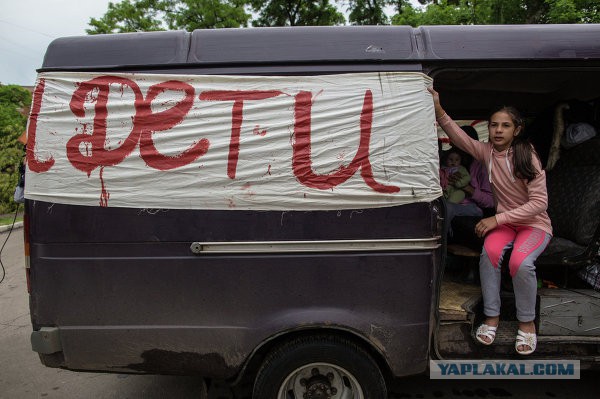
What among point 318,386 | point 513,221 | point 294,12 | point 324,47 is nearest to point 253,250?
point 318,386

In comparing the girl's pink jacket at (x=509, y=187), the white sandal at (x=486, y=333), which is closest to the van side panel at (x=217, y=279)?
the white sandal at (x=486, y=333)

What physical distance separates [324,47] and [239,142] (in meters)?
0.73

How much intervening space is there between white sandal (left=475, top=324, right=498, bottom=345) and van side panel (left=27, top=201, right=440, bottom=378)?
0.48 meters

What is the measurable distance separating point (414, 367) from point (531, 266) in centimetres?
98

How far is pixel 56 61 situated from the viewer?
2174 millimetres

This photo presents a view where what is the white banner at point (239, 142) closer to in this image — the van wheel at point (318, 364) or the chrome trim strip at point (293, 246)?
the chrome trim strip at point (293, 246)

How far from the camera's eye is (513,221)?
7.98 ft

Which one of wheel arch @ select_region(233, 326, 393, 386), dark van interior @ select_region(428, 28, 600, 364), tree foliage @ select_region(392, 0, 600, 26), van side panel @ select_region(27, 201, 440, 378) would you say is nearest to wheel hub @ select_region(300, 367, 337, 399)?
wheel arch @ select_region(233, 326, 393, 386)

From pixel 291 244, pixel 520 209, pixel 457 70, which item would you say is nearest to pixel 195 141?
pixel 291 244

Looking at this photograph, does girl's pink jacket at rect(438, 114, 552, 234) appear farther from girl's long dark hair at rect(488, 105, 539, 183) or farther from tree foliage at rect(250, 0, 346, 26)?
tree foliage at rect(250, 0, 346, 26)

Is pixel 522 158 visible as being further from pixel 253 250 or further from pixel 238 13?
pixel 238 13

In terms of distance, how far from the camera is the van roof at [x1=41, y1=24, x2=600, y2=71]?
213 centimetres

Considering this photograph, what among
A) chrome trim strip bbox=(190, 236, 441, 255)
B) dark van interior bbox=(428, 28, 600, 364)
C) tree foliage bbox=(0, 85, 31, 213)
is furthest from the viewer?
tree foliage bbox=(0, 85, 31, 213)

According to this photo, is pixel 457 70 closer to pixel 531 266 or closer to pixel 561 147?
pixel 531 266
